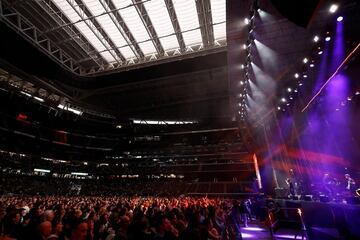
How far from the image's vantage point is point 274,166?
19.0 m

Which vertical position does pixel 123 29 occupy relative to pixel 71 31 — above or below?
below

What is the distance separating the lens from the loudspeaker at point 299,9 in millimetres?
4155

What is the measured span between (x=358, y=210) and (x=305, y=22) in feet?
12.9

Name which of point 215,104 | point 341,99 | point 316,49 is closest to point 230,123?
point 215,104

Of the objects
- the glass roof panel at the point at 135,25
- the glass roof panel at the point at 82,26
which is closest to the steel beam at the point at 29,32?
the glass roof panel at the point at 82,26

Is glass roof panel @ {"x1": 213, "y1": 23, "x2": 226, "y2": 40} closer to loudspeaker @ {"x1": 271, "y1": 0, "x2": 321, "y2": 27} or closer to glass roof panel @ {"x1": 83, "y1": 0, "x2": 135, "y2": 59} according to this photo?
glass roof panel @ {"x1": 83, "y1": 0, "x2": 135, "y2": 59}

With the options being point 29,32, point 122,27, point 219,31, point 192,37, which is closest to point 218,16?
point 219,31

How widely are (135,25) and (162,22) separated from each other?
6.10 ft

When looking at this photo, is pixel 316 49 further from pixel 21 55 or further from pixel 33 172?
pixel 33 172

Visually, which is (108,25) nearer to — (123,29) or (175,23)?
(123,29)

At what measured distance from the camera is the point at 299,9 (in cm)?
435

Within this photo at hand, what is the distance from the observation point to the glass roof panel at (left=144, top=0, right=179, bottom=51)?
521 inches

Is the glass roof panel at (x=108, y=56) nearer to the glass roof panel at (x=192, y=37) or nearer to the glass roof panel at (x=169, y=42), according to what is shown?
the glass roof panel at (x=169, y=42)

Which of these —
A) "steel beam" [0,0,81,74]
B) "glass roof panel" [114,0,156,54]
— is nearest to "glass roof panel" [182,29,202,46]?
"glass roof panel" [114,0,156,54]
